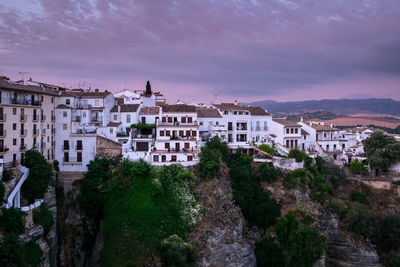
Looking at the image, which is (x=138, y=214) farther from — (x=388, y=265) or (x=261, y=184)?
(x=388, y=265)

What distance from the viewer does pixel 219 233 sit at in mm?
32219

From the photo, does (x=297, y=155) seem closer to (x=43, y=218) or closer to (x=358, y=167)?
(x=358, y=167)

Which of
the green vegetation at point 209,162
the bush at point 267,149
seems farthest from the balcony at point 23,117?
the bush at point 267,149

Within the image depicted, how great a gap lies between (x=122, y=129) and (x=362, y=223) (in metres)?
35.4

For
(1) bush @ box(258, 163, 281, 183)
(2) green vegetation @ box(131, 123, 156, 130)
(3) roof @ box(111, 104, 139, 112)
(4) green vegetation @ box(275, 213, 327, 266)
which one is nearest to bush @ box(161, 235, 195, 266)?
(4) green vegetation @ box(275, 213, 327, 266)

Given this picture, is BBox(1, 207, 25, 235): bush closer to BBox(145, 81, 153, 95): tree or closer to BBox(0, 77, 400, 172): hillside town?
BBox(0, 77, 400, 172): hillside town

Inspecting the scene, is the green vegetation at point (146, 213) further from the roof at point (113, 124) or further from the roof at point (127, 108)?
the roof at point (127, 108)

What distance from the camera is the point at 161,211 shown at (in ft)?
104

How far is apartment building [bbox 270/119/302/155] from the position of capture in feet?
172

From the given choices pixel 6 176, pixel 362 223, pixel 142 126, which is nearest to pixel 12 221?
pixel 6 176

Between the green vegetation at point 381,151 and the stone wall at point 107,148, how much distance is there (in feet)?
132

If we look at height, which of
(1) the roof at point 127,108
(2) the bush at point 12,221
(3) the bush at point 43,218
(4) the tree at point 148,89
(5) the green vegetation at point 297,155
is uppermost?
(4) the tree at point 148,89

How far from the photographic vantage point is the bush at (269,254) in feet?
113

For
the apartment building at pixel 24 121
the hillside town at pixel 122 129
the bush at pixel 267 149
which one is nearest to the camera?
the apartment building at pixel 24 121
